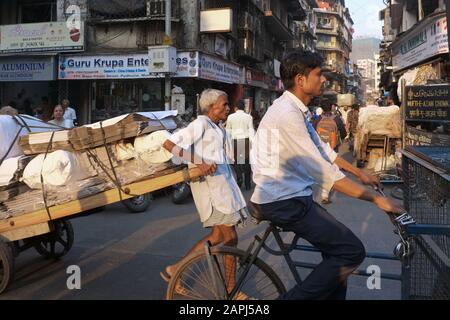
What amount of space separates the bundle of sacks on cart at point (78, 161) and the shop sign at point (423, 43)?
8671 millimetres

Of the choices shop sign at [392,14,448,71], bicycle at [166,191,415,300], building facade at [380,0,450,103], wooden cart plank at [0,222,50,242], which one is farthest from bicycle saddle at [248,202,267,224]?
shop sign at [392,14,448,71]

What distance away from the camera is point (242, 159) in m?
9.51

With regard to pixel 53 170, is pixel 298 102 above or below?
above

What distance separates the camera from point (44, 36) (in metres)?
16.3

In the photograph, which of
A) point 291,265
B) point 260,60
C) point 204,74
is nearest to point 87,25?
point 204,74

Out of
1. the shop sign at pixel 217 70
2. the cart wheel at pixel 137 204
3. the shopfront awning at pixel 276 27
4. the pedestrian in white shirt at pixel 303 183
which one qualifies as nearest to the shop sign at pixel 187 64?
the shop sign at pixel 217 70

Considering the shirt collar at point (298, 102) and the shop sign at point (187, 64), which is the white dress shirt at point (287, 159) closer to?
the shirt collar at point (298, 102)

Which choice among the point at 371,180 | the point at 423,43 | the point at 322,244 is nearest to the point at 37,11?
the point at 423,43

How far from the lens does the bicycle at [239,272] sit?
2.74 metres

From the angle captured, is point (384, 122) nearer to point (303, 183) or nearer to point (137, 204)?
point (137, 204)

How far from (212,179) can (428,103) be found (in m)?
5.96

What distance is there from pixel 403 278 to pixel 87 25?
16.0 m

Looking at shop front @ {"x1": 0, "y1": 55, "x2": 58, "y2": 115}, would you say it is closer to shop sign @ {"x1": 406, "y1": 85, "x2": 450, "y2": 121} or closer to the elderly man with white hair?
shop sign @ {"x1": 406, "y1": 85, "x2": 450, "y2": 121}
